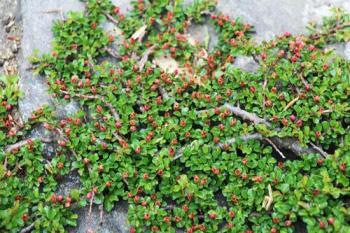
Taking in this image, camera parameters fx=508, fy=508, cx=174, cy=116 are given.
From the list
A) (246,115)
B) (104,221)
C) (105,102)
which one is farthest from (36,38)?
(246,115)

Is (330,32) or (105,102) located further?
(330,32)

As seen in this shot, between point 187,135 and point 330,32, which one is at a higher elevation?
point 330,32

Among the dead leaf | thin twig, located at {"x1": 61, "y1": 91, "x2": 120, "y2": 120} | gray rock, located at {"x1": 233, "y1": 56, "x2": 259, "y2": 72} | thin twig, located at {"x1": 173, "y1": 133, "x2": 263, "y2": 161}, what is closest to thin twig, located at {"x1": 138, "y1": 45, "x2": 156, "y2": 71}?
the dead leaf

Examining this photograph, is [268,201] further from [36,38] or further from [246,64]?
[36,38]

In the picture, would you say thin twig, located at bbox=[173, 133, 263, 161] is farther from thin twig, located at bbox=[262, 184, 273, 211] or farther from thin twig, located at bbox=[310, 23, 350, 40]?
thin twig, located at bbox=[310, 23, 350, 40]

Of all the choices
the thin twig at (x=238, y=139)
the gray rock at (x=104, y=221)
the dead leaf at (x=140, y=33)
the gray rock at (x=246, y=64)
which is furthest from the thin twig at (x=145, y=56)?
the gray rock at (x=104, y=221)

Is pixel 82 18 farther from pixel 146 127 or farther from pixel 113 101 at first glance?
pixel 146 127
